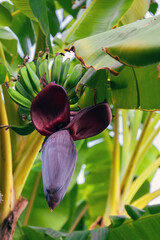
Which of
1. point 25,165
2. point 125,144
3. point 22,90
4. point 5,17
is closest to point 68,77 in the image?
point 22,90

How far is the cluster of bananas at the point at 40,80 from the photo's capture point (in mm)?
786

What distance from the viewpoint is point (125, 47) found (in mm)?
528

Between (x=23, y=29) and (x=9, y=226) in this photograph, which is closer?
(x=9, y=226)

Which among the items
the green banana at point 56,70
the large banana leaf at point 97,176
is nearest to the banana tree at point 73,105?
the green banana at point 56,70

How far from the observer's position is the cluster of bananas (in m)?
0.79

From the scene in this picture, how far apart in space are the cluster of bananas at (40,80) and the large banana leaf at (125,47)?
0.42 ft

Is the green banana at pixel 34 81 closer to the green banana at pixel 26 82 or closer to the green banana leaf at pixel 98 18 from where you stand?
the green banana at pixel 26 82

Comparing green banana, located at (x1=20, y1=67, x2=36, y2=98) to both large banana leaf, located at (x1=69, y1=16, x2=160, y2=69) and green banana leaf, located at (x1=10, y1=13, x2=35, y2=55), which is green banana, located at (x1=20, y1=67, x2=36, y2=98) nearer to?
large banana leaf, located at (x1=69, y1=16, x2=160, y2=69)

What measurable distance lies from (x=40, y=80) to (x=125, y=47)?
31 centimetres

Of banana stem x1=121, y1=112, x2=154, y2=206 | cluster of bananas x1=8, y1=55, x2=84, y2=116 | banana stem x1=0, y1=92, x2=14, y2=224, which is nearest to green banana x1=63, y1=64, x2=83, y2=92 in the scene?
cluster of bananas x1=8, y1=55, x2=84, y2=116

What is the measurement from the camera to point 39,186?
146 cm

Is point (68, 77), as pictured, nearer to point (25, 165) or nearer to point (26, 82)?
point (26, 82)

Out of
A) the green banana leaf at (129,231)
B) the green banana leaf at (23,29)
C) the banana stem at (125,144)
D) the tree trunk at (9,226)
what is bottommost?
the banana stem at (125,144)

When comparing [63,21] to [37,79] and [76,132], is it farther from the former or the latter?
[76,132]
